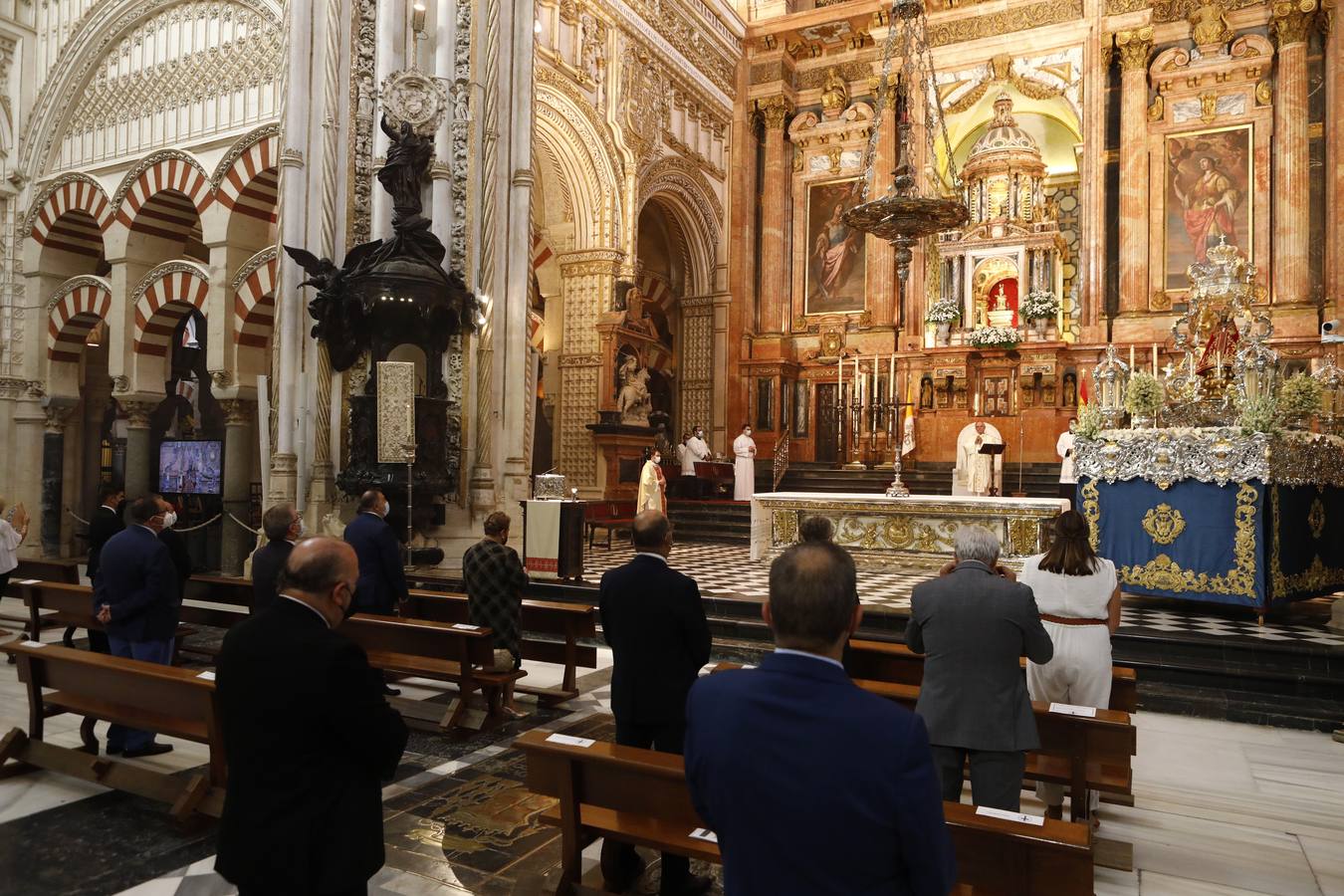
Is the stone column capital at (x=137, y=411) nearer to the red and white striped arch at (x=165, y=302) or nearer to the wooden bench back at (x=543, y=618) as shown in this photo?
the red and white striped arch at (x=165, y=302)

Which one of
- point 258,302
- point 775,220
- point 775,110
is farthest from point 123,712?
point 775,110

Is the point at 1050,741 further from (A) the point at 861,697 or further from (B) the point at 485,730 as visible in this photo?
(B) the point at 485,730

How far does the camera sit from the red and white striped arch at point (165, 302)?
12.4 metres

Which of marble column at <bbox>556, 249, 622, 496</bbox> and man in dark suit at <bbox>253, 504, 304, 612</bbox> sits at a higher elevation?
marble column at <bbox>556, 249, 622, 496</bbox>

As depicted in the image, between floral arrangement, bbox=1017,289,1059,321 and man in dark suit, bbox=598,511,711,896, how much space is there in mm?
15325

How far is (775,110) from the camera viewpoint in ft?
66.1

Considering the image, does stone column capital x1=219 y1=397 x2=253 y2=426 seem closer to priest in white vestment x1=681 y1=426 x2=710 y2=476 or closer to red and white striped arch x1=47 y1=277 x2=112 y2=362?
red and white striped arch x1=47 y1=277 x2=112 y2=362

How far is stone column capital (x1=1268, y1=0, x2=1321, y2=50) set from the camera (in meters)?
15.8

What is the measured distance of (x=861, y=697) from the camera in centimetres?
155

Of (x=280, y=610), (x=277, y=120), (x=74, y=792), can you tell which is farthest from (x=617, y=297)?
(x=280, y=610)

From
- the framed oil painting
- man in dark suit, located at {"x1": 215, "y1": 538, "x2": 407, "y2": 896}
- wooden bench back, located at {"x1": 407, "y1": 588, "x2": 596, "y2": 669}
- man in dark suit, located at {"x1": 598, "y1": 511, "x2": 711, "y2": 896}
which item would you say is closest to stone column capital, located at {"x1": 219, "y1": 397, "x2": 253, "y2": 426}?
wooden bench back, located at {"x1": 407, "y1": 588, "x2": 596, "y2": 669}

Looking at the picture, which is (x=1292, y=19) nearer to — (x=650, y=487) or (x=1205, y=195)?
(x=1205, y=195)

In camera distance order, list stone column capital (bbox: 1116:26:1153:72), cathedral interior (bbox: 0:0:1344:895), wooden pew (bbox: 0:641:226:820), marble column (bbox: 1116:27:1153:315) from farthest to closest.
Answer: stone column capital (bbox: 1116:26:1153:72) < marble column (bbox: 1116:27:1153:315) < cathedral interior (bbox: 0:0:1344:895) < wooden pew (bbox: 0:641:226:820)

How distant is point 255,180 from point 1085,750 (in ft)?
37.7
